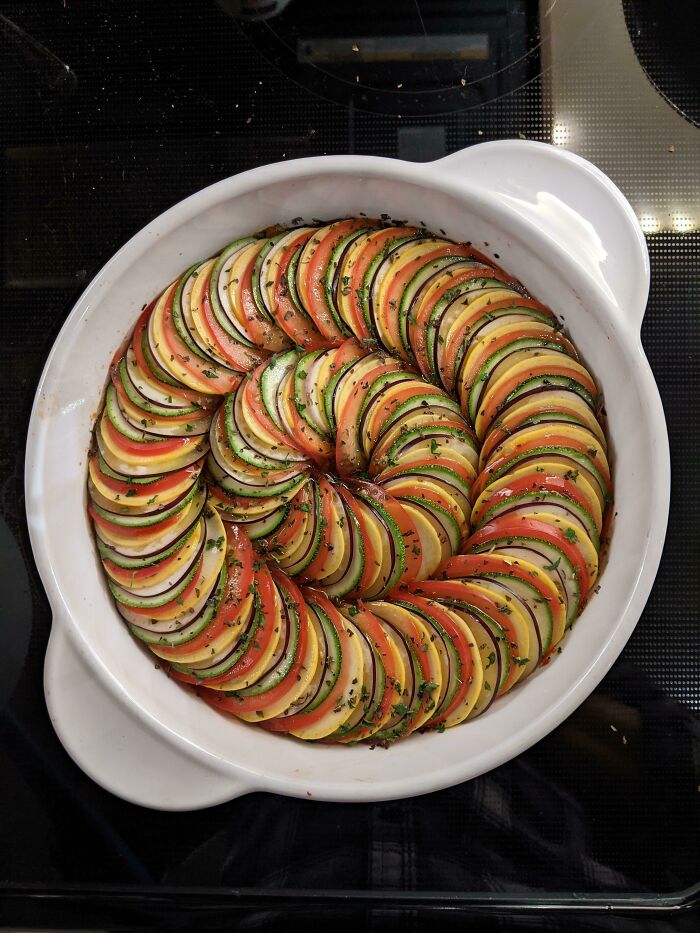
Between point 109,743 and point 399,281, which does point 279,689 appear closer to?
point 109,743

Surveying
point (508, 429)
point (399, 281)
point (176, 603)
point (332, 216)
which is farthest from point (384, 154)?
point (176, 603)

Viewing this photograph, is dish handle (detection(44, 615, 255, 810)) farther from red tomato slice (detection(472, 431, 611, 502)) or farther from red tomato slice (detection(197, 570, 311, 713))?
red tomato slice (detection(472, 431, 611, 502))

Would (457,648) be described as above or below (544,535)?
below

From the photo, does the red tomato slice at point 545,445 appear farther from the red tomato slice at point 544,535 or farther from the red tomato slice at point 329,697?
the red tomato slice at point 329,697

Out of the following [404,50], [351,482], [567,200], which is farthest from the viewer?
[351,482]

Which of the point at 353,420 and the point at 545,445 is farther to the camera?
the point at 353,420

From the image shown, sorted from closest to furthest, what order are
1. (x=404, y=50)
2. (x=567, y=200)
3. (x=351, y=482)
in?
(x=567, y=200)
(x=404, y=50)
(x=351, y=482)

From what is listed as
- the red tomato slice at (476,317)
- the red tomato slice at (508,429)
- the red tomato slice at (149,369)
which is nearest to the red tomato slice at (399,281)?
the red tomato slice at (476,317)

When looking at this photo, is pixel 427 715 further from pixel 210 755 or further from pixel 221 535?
pixel 221 535
